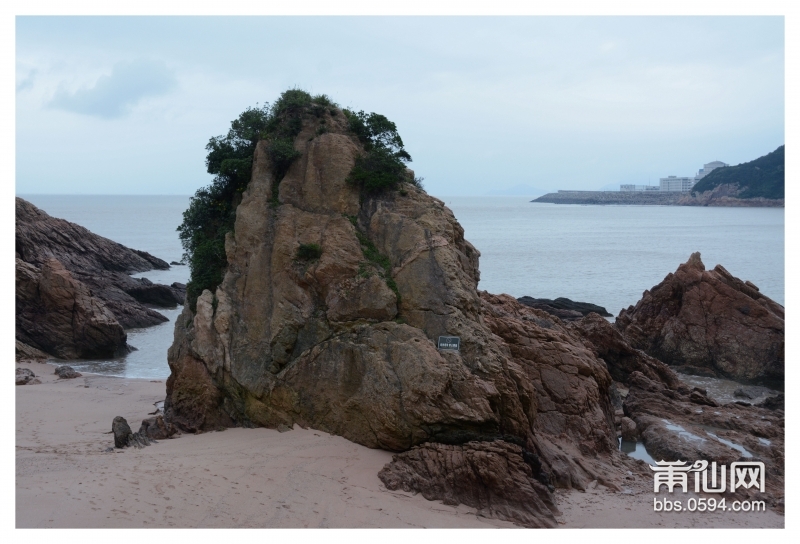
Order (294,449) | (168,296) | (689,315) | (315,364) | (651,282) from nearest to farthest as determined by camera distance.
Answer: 1. (294,449)
2. (315,364)
3. (689,315)
4. (168,296)
5. (651,282)

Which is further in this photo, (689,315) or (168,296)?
(168,296)

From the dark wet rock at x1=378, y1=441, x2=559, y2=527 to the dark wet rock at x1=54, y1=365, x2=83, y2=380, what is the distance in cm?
1522

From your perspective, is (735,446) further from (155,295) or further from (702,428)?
(155,295)

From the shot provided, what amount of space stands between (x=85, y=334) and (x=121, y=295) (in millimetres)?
10379

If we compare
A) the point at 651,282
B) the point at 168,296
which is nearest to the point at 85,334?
the point at 168,296

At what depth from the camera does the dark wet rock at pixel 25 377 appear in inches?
845

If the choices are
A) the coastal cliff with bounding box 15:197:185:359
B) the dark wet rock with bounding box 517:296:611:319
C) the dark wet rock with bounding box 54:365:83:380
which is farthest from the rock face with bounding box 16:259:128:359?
the dark wet rock with bounding box 517:296:611:319

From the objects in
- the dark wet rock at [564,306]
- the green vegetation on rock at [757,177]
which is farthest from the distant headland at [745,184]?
the dark wet rock at [564,306]

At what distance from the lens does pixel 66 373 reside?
23.4m

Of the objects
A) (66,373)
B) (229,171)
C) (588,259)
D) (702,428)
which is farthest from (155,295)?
(588,259)

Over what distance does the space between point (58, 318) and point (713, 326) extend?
2429 centimetres

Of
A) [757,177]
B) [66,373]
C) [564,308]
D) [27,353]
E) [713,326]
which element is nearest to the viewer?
[66,373]

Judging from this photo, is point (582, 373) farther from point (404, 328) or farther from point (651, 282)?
point (651, 282)

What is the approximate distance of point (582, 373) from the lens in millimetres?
16250
